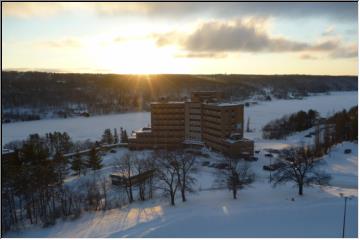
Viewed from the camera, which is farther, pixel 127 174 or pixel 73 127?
pixel 73 127

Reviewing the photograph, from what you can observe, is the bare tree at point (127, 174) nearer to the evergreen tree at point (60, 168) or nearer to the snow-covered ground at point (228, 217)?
the snow-covered ground at point (228, 217)

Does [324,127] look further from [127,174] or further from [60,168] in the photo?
[60,168]

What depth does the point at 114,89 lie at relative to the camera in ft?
233

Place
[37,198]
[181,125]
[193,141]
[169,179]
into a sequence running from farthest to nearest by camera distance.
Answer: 1. [181,125]
2. [193,141]
3. [169,179]
4. [37,198]

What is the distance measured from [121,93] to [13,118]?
27.2m

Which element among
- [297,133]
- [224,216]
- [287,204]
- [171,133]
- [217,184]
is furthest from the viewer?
[297,133]

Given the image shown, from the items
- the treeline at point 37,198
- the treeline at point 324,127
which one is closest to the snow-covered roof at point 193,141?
the treeline at point 324,127

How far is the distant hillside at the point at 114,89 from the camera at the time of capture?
5075 centimetres

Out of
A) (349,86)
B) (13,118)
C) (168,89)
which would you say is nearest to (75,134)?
(13,118)

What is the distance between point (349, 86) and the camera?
297 ft

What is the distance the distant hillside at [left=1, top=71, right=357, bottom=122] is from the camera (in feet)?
167

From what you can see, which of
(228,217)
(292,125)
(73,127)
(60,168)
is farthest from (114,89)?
(228,217)

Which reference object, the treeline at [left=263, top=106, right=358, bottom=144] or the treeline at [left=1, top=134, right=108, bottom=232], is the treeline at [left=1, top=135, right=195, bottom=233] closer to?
the treeline at [left=1, top=134, right=108, bottom=232]

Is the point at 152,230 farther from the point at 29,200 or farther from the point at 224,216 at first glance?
the point at 29,200
